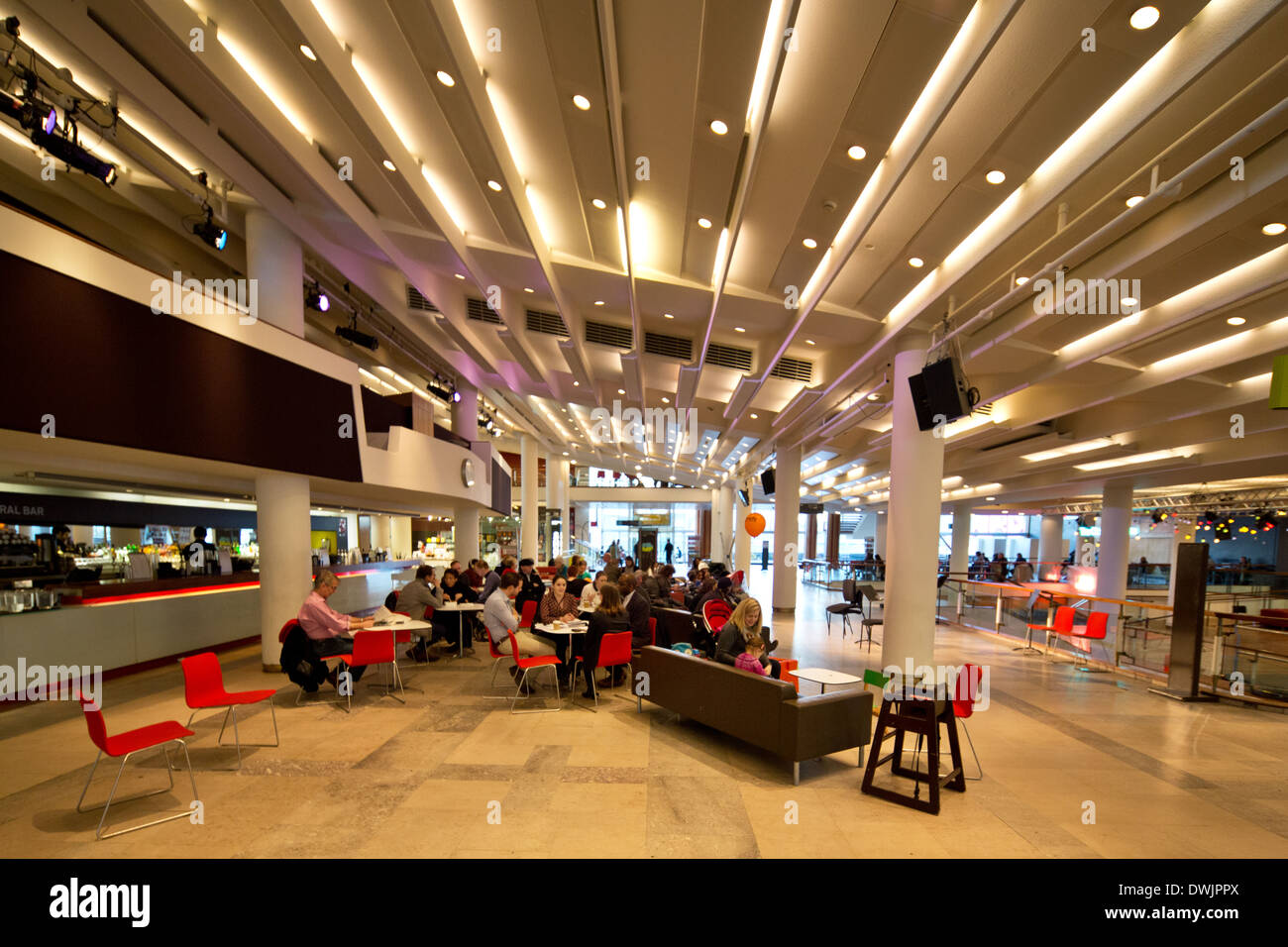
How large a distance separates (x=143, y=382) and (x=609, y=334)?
586 centimetres

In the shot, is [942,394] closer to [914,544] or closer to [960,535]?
[914,544]

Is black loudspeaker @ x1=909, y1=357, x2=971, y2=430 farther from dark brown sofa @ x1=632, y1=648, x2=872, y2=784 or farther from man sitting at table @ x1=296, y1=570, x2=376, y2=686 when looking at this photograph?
man sitting at table @ x1=296, y1=570, x2=376, y2=686

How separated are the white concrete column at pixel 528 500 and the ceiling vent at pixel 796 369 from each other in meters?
12.8

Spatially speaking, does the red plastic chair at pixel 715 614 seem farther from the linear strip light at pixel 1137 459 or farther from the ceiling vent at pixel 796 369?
the linear strip light at pixel 1137 459

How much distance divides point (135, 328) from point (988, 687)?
9897 millimetres

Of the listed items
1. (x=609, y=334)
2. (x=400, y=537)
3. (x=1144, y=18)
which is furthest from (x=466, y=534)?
(x=1144, y=18)

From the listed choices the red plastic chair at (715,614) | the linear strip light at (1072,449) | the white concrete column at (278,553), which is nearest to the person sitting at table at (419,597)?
the white concrete column at (278,553)

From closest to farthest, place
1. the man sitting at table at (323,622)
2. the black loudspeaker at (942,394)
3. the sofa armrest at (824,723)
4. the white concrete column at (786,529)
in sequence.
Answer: the sofa armrest at (824,723)
the black loudspeaker at (942,394)
the man sitting at table at (323,622)
the white concrete column at (786,529)

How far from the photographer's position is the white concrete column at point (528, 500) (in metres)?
20.3

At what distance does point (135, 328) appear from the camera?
4.83m

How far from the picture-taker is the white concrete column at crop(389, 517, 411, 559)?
74.4ft

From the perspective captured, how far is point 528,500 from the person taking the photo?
20.8m

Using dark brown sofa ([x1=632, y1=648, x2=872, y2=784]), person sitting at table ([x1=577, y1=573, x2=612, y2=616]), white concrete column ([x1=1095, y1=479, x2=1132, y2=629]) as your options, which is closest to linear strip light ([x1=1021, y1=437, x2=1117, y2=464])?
white concrete column ([x1=1095, y1=479, x2=1132, y2=629])

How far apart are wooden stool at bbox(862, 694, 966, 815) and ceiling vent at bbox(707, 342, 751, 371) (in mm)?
5809
